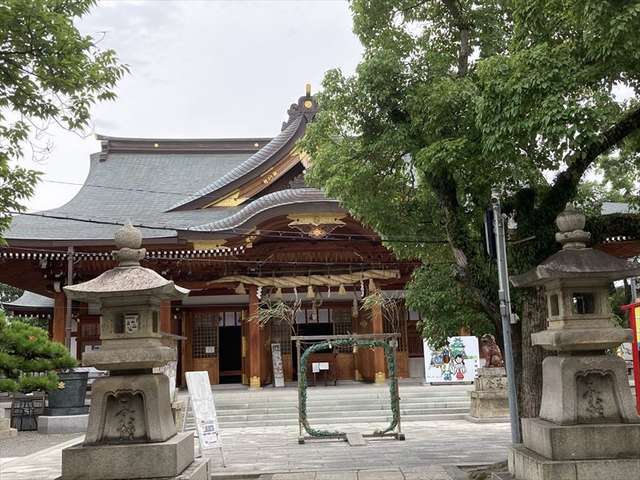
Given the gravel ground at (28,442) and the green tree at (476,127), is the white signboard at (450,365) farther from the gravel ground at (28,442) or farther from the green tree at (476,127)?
the gravel ground at (28,442)

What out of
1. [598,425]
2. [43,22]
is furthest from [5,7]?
[598,425]

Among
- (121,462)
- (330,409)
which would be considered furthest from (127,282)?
(330,409)

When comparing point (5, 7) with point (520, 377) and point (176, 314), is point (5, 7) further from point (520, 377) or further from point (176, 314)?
point (176, 314)

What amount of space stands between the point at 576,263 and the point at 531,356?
1643 mm

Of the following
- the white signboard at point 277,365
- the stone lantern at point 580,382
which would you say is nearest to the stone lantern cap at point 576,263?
the stone lantern at point 580,382

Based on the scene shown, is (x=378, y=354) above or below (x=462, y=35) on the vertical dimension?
below

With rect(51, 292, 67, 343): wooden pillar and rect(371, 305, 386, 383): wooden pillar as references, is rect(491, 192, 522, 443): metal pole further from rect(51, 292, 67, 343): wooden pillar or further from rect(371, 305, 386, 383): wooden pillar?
rect(51, 292, 67, 343): wooden pillar

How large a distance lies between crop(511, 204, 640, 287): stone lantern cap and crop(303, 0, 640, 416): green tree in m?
0.72

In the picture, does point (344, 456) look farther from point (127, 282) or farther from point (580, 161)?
point (580, 161)

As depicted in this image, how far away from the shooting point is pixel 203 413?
9258mm

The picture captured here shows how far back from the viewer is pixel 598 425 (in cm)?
618

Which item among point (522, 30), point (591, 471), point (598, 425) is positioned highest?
point (522, 30)

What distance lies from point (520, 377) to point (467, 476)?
1561 millimetres

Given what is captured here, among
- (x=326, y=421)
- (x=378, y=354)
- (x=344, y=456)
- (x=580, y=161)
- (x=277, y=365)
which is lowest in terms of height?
(x=326, y=421)
